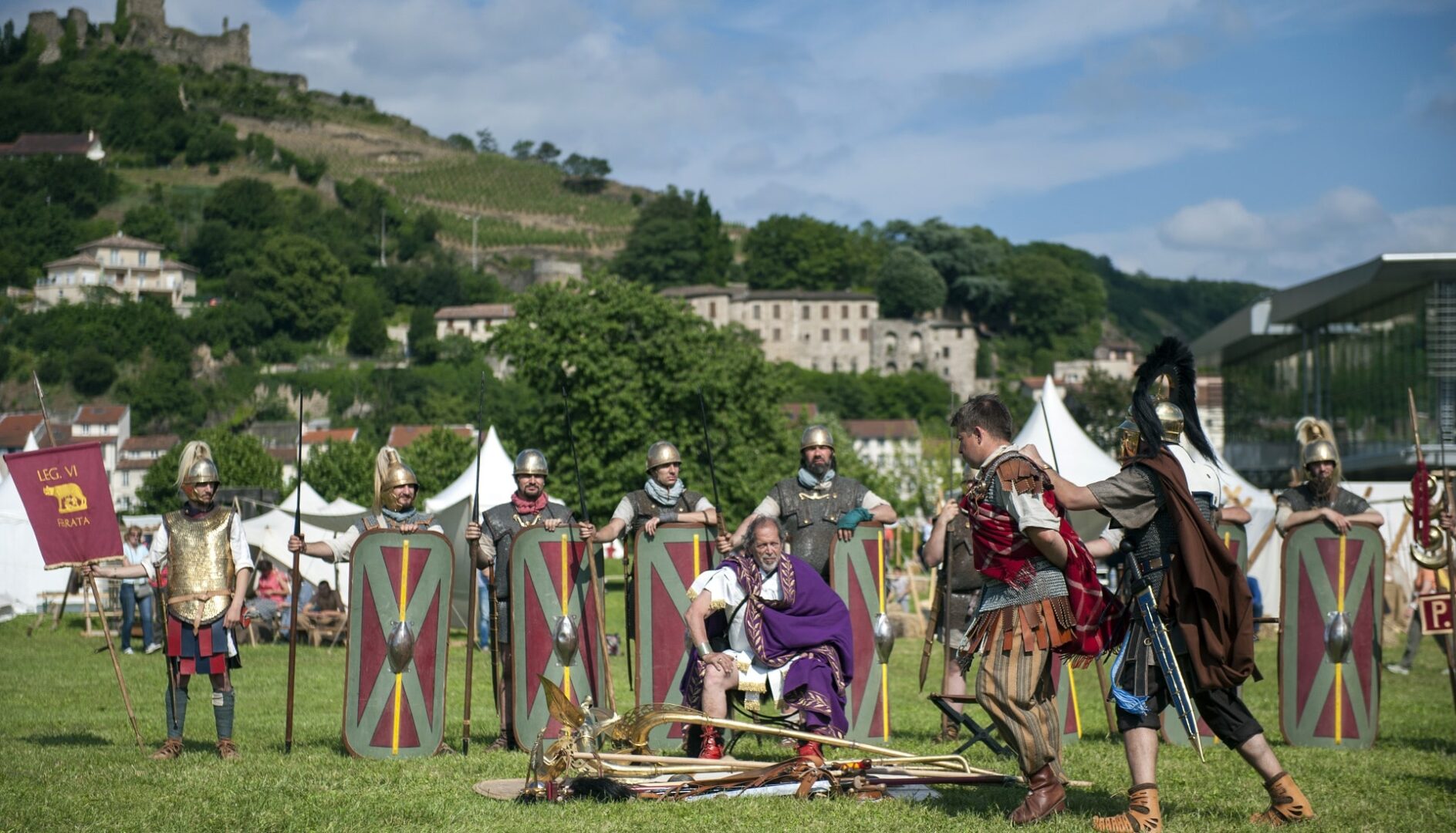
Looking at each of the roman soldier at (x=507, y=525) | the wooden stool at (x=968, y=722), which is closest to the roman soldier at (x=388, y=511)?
the roman soldier at (x=507, y=525)

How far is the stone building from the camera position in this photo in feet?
431

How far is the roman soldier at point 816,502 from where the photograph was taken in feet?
28.8

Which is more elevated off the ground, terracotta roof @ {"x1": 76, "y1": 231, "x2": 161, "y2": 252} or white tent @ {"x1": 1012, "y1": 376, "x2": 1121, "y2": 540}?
terracotta roof @ {"x1": 76, "y1": 231, "x2": 161, "y2": 252}

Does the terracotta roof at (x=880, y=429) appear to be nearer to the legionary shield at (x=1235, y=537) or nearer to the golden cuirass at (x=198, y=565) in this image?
the legionary shield at (x=1235, y=537)

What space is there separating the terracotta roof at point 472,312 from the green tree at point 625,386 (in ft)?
283

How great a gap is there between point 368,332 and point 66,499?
120 metres

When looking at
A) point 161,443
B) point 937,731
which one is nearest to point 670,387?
point 937,731

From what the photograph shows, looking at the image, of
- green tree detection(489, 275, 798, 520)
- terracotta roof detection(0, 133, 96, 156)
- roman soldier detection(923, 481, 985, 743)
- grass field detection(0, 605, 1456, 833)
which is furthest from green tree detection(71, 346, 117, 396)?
roman soldier detection(923, 481, 985, 743)

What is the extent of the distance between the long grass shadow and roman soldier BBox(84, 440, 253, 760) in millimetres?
851

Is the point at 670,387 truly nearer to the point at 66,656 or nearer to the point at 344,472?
the point at 66,656

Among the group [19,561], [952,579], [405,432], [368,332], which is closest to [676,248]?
[368,332]

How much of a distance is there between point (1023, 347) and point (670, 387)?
334 ft

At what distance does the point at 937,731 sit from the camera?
30.8 feet

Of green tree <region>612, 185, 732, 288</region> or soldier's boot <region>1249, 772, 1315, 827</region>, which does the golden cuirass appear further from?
green tree <region>612, 185, 732, 288</region>
